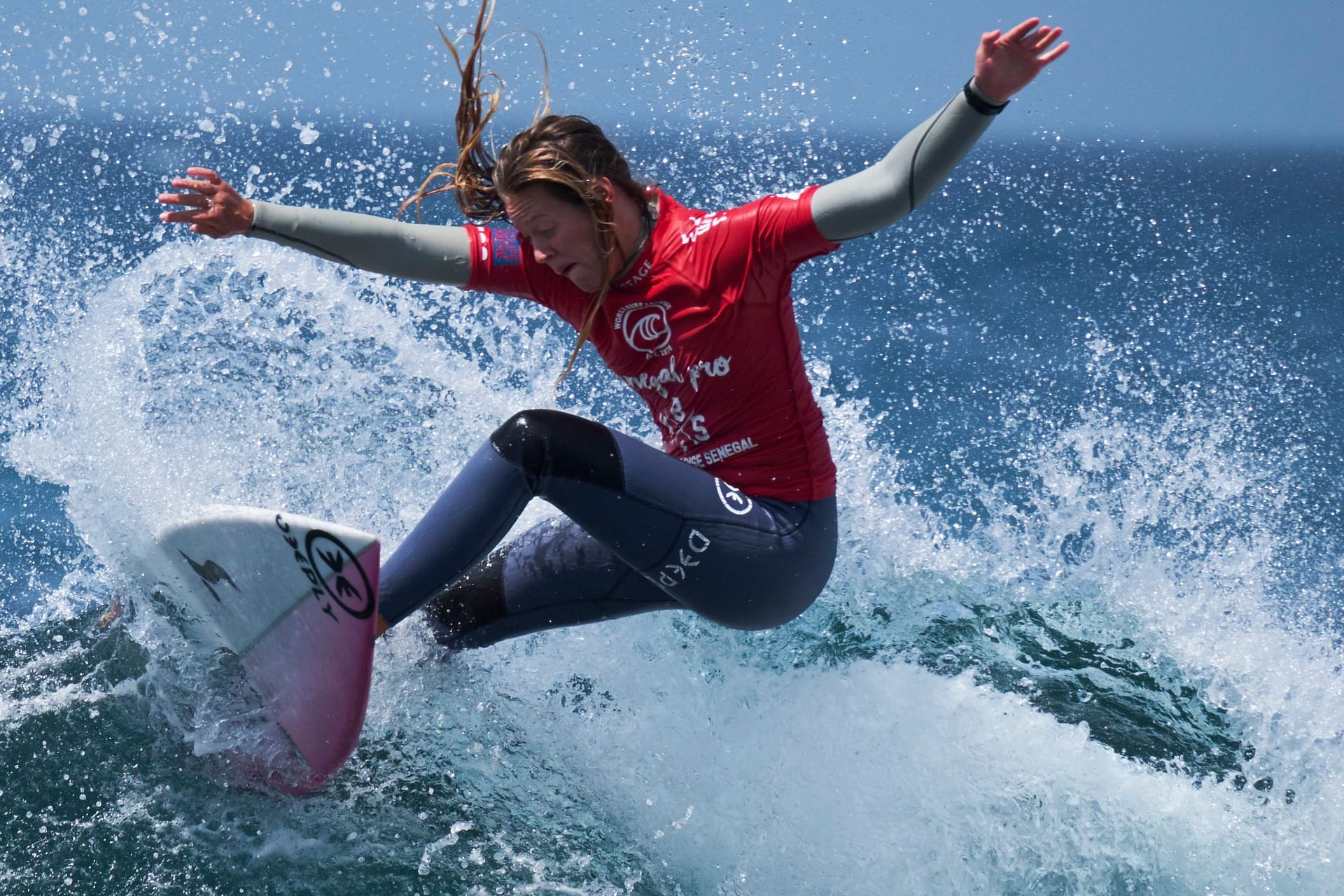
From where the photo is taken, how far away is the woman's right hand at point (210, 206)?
10.2 feet

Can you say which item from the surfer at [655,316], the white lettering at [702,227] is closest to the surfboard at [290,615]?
the surfer at [655,316]

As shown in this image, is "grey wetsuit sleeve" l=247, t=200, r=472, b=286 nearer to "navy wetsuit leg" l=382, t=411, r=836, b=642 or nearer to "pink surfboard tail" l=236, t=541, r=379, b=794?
"navy wetsuit leg" l=382, t=411, r=836, b=642

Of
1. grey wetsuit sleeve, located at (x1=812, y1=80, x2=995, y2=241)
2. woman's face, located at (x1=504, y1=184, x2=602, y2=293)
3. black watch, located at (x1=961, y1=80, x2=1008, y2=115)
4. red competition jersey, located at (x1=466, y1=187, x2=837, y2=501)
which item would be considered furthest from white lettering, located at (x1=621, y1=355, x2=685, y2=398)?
black watch, located at (x1=961, y1=80, x2=1008, y2=115)

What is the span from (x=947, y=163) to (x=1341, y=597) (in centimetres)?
452

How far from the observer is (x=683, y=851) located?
3.52 meters

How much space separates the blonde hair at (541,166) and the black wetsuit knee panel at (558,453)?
0.20 m

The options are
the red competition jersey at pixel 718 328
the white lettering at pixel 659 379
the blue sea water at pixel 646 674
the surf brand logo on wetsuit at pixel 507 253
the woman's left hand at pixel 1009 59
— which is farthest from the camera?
the blue sea water at pixel 646 674

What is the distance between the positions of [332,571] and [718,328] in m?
1.21

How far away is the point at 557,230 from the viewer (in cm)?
296

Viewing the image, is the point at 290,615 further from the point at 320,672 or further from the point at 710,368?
the point at 710,368

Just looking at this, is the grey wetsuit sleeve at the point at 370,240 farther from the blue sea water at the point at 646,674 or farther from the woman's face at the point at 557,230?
the blue sea water at the point at 646,674

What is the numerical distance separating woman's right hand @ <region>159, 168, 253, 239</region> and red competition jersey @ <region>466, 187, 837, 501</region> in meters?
0.61

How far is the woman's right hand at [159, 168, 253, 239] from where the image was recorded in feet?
10.2

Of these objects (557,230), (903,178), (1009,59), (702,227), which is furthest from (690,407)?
(1009,59)
